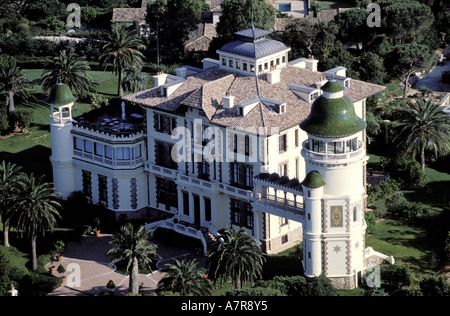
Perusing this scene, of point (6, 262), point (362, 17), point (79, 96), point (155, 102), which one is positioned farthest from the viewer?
point (362, 17)

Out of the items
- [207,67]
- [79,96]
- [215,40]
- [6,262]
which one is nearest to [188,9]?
[215,40]

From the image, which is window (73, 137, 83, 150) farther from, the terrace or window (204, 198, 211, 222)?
window (204, 198, 211, 222)

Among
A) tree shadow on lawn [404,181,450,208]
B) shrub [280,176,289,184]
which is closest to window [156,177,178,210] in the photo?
shrub [280,176,289,184]

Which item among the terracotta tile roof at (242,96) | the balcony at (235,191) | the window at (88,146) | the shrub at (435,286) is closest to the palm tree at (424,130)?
the terracotta tile roof at (242,96)

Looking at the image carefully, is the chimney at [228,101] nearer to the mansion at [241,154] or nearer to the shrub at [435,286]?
the mansion at [241,154]

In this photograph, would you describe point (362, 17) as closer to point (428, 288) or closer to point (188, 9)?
point (188, 9)
